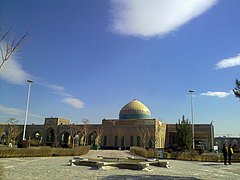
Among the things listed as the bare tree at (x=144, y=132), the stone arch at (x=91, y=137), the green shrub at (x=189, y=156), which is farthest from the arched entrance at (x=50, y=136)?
the green shrub at (x=189, y=156)

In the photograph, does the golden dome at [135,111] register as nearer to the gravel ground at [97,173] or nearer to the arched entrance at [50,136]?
the arched entrance at [50,136]

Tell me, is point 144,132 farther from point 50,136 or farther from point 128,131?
point 50,136

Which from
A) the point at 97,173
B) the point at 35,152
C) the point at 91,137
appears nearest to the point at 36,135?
the point at 91,137

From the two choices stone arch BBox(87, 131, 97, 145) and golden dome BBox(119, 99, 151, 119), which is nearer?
golden dome BBox(119, 99, 151, 119)

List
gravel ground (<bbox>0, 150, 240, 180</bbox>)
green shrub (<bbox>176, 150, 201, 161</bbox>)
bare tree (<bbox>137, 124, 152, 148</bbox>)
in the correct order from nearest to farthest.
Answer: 1. gravel ground (<bbox>0, 150, 240, 180</bbox>)
2. green shrub (<bbox>176, 150, 201, 161</bbox>)
3. bare tree (<bbox>137, 124, 152, 148</bbox>)

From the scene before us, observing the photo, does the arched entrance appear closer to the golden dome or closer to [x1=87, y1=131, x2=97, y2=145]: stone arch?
[x1=87, y1=131, x2=97, y2=145]: stone arch

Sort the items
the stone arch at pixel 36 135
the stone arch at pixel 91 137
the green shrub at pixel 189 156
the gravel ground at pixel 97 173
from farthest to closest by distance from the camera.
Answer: the stone arch at pixel 36 135 → the stone arch at pixel 91 137 → the green shrub at pixel 189 156 → the gravel ground at pixel 97 173

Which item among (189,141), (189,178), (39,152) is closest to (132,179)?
(189,178)

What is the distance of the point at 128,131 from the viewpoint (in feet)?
200

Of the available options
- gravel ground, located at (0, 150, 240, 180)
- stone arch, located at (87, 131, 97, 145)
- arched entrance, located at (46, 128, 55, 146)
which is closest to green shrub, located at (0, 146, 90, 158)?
gravel ground, located at (0, 150, 240, 180)

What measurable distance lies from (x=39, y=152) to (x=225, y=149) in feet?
56.9

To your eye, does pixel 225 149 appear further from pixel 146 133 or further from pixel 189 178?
pixel 146 133

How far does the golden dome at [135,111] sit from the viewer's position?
64.4 meters

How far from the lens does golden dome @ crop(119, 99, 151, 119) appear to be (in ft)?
211
